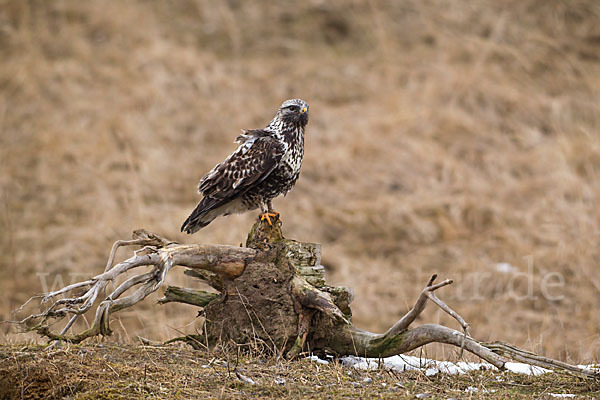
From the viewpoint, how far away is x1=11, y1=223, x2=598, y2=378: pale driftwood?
369cm

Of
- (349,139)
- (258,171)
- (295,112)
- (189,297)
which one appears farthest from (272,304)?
(349,139)

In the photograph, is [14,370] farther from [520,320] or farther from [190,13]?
[190,13]

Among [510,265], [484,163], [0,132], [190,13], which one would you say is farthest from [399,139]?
[0,132]

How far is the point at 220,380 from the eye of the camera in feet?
11.1

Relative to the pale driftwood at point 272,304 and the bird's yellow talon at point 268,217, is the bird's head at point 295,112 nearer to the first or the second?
the bird's yellow talon at point 268,217

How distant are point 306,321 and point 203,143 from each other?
8.25 metres

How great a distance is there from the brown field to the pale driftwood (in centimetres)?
317

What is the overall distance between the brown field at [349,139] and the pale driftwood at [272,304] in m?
3.17

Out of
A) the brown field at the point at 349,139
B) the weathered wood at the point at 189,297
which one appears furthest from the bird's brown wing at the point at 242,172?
the brown field at the point at 349,139

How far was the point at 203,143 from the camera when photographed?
472 inches

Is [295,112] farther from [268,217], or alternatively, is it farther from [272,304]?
[272,304]

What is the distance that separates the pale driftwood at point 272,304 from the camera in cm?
369

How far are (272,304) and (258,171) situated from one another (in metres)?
1.04

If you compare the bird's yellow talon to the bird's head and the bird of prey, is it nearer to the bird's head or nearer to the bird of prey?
the bird of prey
